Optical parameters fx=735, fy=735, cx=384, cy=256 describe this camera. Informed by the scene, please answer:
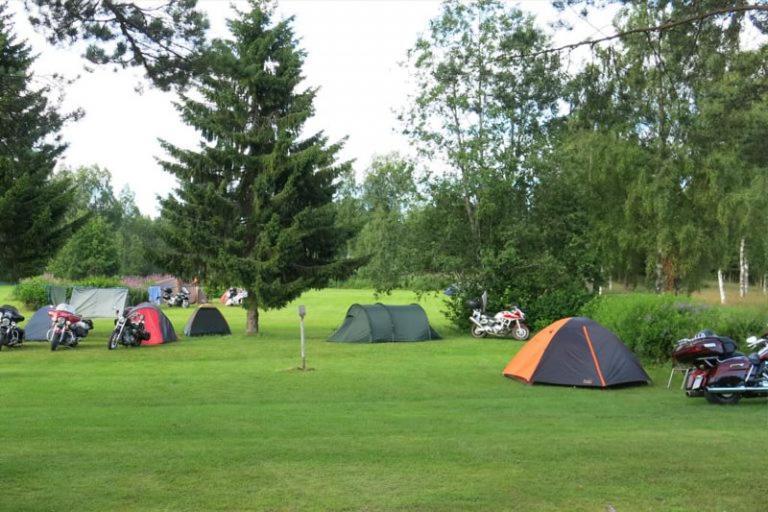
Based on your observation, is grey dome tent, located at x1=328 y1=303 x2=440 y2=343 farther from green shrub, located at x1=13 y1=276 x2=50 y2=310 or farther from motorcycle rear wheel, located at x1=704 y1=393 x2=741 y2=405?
green shrub, located at x1=13 y1=276 x2=50 y2=310

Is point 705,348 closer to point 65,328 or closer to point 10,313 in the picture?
point 65,328

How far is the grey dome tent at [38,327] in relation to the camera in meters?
21.1

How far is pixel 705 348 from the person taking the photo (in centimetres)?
1021

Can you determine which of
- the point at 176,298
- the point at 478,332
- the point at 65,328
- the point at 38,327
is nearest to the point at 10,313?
the point at 38,327

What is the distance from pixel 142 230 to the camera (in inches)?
3565

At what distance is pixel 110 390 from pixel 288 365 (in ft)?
13.9

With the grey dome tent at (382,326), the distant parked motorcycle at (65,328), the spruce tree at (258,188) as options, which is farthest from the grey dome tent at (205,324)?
the grey dome tent at (382,326)

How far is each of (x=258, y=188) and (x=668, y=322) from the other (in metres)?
12.6

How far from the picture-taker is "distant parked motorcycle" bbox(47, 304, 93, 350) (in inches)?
739

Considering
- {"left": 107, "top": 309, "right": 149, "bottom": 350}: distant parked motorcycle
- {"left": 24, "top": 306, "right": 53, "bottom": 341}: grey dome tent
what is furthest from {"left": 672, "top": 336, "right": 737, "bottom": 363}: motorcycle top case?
{"left": 24, "top": 306, "right": 53, "bottom": 341}: grey dome tent

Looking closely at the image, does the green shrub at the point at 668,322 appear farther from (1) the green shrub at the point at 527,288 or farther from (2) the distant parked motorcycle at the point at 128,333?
(2) the distant parked motorcycle at the point at 128,333

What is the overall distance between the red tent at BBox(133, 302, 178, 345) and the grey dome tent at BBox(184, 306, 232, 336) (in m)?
1.98

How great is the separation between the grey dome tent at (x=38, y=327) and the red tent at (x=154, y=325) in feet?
9.18

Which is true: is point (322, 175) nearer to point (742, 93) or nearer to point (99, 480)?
point (742, 93)
